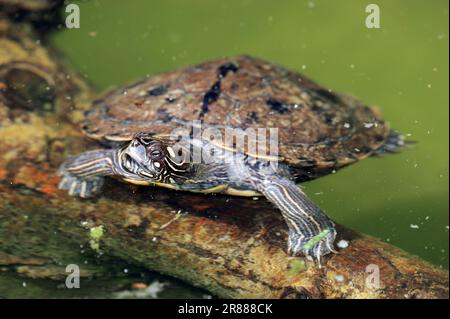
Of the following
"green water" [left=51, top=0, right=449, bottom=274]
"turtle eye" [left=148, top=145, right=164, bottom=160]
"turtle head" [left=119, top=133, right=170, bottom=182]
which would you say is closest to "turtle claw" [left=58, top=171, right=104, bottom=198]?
"turtle head" [left=119, top=133, right=170, bottom=182]

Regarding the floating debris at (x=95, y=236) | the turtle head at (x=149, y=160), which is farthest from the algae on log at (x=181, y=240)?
the turtle head at (x=149, y=160)

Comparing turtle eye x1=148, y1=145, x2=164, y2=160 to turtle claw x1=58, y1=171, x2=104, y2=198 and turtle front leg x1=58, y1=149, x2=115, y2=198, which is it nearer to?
turtle front leg x1=58, y1=149, x2=115, y2=198

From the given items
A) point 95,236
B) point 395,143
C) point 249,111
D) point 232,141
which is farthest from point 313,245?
point 395,143

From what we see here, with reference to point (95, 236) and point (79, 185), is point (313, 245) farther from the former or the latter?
point (79, 185)

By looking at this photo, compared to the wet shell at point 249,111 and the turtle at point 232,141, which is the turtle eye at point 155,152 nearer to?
the turtle at point 232,141

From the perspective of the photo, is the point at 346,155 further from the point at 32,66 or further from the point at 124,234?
the point at 32,66

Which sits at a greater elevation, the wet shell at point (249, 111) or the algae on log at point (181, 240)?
the wet shell at point (249, 111)
